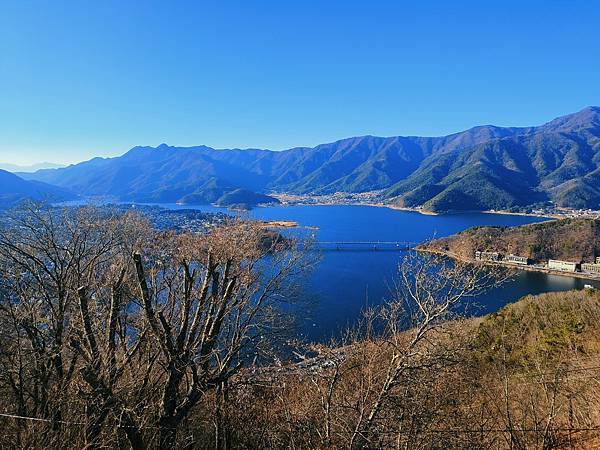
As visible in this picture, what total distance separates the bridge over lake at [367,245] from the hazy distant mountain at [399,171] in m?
28.2

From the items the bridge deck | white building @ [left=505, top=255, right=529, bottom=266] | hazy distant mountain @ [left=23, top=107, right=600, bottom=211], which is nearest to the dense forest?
white building @ [left=505, top=255, right=529, bottom=266]

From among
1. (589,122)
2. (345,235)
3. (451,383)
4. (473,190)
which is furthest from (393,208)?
(589,122)

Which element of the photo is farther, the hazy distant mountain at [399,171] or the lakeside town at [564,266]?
the hazy distant mountain at [399,171]

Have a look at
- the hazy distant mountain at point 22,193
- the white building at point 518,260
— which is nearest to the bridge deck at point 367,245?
the white building at point 518,260

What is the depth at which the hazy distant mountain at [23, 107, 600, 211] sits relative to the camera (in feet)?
205

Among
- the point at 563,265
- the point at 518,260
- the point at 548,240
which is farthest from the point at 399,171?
the point at 563,265

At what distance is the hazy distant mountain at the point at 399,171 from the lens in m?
62.3

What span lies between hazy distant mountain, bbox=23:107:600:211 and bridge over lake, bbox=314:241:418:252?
2817 centimetres

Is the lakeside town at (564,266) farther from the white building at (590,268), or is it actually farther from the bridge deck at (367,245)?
the bridge deck at (367,245)

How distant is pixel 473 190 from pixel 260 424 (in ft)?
226

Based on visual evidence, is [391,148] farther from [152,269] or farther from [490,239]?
[152,269]

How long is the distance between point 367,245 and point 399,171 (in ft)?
293

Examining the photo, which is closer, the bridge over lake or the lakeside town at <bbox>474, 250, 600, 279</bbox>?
the lakeside town at <bbox>474, 250, 600, 279</bbox>

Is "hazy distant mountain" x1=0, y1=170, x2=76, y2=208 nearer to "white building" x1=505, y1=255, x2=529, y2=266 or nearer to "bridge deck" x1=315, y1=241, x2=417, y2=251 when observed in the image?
"bridge deck" x1=315, y1=241, x2=417, y2=251
